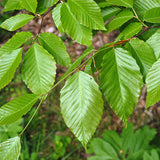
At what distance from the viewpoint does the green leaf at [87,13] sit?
627 mm

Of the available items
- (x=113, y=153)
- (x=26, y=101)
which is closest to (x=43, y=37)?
(x=26, y=101)

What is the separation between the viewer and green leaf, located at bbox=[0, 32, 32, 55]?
0.68m

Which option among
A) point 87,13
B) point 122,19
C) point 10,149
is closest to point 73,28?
point 87,13

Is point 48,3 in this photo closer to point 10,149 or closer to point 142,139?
point 10,149

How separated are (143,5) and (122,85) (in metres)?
0.38

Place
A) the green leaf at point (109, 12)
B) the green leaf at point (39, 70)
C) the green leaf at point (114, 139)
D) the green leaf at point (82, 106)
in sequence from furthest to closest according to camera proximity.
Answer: the green leaf at point (114, 139) < the green leaf at point (109, 12) < the green leaf at point (39, 70) < the green leaf at point (82, 106)

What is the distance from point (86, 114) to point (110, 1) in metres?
0.43

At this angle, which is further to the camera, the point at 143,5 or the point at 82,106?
the point at 143,5

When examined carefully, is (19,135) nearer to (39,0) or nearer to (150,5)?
(39,0)

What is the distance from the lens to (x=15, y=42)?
0.68 meters

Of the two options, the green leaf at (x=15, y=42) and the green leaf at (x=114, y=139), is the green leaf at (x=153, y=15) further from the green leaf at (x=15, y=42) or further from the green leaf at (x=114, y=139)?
the green leaf at (x=114, y=139)

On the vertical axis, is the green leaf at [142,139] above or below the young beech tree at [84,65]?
below

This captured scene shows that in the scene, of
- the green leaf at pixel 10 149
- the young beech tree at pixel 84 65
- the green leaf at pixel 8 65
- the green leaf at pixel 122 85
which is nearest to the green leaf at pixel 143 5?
the young beech tree at pixel 84 65

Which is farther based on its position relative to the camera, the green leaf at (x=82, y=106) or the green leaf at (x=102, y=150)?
the green leaf at (x=102, y=150)
